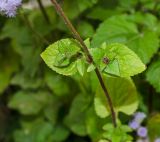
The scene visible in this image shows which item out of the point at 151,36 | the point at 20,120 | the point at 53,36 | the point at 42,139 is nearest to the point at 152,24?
the point at 151,36

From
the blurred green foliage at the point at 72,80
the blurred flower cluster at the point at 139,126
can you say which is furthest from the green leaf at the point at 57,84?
the blurred flower cluster at the point at 139,126

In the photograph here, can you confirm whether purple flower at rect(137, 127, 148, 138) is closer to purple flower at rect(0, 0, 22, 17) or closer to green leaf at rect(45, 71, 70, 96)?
green leaf at rect(45, 71, 70, 96)

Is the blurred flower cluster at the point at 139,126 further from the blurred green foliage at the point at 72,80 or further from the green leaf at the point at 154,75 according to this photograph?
the green leaf at the point at 154,75

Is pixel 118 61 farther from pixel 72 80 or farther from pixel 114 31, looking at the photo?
pixel 72 80

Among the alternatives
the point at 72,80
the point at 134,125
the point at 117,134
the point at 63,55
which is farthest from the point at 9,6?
the point at 72,80

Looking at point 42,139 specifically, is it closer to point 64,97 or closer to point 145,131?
point 64,97
